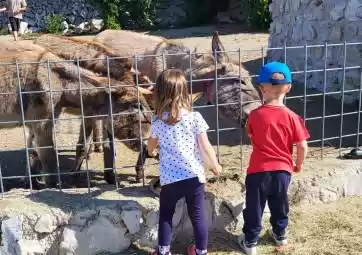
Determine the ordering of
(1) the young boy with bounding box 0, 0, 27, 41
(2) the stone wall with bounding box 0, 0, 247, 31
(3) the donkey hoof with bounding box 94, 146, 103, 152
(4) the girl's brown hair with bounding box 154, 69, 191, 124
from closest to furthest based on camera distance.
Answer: (4) the girl's brown hair with bounding box 154, 69, 191, 124, (3) the donkey hoof with bounding box 94, 146, 103, 152, (1) the young boy with bounding box 0, 0, 27, 41, (2) the stone wall with bounding box 0, 0, 247, 31

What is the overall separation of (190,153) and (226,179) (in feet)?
3.19

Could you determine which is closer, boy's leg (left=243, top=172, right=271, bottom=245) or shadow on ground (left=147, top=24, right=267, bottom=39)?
boy's leg (left=243, top=172, right=271, bottom=245)

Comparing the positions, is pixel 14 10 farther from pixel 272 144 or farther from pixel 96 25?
pixel 272 144

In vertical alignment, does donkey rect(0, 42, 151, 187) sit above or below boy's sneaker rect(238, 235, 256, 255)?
above

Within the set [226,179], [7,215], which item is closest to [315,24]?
A: [226,179]

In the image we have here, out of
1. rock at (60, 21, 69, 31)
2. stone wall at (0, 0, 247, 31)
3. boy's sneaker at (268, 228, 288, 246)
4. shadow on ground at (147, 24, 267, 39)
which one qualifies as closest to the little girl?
boy's sneaker at (268, 228, 288, 246)

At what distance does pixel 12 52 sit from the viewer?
5.96 meters

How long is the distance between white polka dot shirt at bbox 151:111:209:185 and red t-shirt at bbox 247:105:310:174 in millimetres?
450

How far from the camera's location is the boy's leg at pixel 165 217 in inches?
158

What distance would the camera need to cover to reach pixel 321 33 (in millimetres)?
9156

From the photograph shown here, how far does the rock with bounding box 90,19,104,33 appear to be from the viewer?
22062 mm

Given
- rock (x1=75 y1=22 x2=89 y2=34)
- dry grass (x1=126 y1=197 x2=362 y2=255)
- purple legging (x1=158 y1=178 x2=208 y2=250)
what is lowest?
dry grass (x1=126 y1=197 x2=362 y2=255)

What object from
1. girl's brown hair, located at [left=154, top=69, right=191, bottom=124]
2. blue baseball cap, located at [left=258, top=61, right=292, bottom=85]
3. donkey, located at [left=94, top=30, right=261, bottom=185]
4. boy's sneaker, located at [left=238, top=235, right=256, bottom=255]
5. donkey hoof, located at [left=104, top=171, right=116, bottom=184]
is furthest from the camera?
donkey, located at [left=94, top=30, right=261, bottom=185]

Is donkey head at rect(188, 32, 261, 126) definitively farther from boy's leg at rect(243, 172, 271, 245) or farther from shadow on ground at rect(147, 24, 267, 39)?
shadow on ground at rect(147, 24, 267, 39)
